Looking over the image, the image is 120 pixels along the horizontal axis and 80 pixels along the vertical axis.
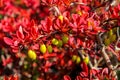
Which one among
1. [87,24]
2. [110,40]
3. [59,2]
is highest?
[59,2]

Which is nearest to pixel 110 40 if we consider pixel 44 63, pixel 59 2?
pixel 59 2

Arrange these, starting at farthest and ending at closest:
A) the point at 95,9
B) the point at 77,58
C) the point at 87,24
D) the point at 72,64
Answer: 1. the point at 72,64
2. the point at 77,58
3. the point at 95,9
4. the point at 87,24

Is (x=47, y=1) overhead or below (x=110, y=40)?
overhead

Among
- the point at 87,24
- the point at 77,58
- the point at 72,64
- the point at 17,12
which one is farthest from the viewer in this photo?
the point at 17,12

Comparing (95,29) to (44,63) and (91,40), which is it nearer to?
(91,40)

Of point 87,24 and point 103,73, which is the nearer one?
point 87,24

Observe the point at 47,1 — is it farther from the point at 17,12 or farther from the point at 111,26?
the point at 17,12

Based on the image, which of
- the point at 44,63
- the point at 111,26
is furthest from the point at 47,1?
the point at 44,63

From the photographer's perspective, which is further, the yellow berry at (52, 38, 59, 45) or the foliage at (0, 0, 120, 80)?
the yellow berry at (52, 38, 59, 45)

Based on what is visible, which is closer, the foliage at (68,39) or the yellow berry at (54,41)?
the foliage at (68,39)
